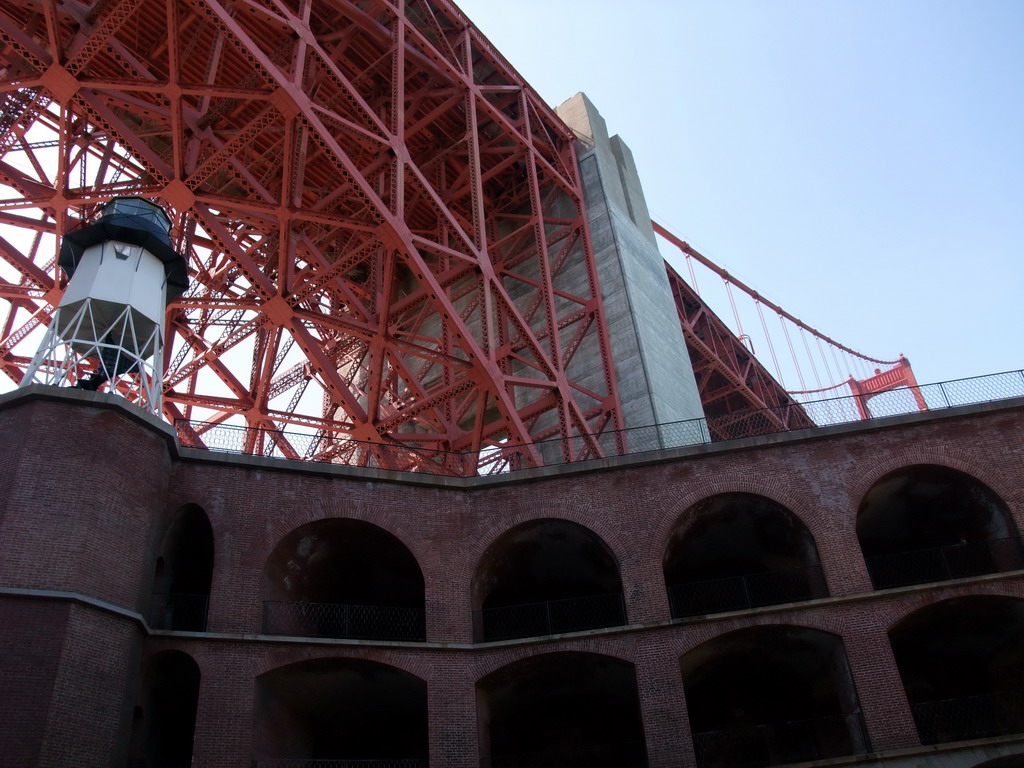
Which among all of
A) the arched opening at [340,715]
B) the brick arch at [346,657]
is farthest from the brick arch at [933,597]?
the arched opening at [340,715]

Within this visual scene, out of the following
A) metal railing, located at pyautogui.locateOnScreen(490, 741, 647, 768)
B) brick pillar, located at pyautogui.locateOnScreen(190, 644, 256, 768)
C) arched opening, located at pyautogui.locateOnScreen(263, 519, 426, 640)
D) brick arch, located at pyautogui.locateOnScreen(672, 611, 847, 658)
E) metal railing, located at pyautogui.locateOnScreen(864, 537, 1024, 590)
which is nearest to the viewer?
brick pillar, located at pyautogui.locateOnScreen(190, 644, 256, 768)

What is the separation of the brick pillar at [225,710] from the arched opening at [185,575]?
45.3 inches

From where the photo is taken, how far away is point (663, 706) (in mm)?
18078

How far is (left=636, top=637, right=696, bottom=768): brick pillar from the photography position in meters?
17.6

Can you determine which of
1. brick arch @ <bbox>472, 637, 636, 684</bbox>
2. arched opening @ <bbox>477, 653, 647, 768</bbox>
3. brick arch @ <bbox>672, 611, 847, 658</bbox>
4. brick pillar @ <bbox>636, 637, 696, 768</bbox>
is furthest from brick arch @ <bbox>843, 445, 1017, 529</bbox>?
arched opening @ <bbox>477, 653, 647, 768</bbox>

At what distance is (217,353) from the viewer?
92.8 ft

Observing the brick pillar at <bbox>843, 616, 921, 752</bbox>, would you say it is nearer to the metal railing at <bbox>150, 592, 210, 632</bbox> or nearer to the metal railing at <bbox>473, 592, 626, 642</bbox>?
the metal railing at <bbox>473, 592, 626, 642</bbox>

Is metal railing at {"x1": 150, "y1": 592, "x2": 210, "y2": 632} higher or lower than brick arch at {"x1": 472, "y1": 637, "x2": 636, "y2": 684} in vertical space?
higher

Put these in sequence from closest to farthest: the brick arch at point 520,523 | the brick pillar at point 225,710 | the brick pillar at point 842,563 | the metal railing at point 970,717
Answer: the brick pillar at point 225,710 < the metal railing at point 970,717 < the brick pillar at point 842,563 < the brick arch at point 520,523

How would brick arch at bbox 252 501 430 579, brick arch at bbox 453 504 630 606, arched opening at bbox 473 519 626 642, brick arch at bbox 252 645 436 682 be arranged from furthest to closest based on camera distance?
1. arched opening at bbox 473 519 626 642
2. brick arch at bbox 453 504 630 606
3. brick arch at bbox 252 501 430 579
4. brick arch at bbox 252 645 436 682

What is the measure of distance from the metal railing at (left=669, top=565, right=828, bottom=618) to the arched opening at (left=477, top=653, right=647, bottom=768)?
2.29 meters

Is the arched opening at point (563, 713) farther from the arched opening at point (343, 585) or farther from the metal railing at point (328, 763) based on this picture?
the arched opening at point (343, 585)

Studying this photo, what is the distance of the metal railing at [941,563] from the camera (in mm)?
19516

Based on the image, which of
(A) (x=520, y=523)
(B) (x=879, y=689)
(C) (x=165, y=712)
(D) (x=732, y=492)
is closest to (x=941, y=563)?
(B) (x=879, y=689)
